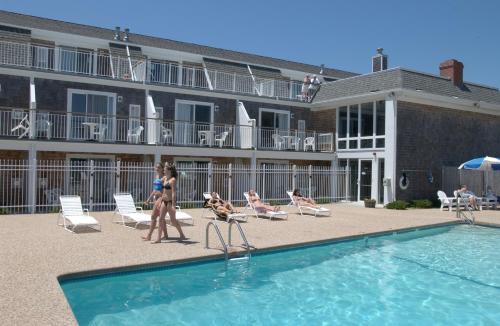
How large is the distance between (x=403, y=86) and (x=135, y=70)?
12.5 m

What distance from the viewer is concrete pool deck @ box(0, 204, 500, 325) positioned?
18.7ft

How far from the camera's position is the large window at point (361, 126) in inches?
872

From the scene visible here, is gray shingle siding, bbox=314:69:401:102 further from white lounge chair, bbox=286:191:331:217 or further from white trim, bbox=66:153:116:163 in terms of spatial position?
white trim, bbox=66:153:116:163

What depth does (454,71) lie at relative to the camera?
965 inches

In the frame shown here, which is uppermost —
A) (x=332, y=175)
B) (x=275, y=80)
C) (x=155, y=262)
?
(x=275, y=80)

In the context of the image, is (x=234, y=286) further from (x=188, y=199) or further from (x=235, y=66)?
(x=235, y=66)

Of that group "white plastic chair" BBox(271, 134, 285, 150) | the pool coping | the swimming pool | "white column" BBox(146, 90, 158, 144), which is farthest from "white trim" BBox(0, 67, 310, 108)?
the swimming pool

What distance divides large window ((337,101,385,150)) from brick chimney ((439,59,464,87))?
15.6 feet

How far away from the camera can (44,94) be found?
737 inches

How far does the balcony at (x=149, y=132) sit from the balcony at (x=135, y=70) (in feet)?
6.63

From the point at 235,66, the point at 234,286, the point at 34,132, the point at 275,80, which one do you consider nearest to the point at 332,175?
the point at 275,80

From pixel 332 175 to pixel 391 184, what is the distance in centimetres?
312

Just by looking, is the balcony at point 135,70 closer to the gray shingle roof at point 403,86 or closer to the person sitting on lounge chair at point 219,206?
the gray shingle roof at point 403,86

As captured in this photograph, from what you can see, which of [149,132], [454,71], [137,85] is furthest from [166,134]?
[454,71]
